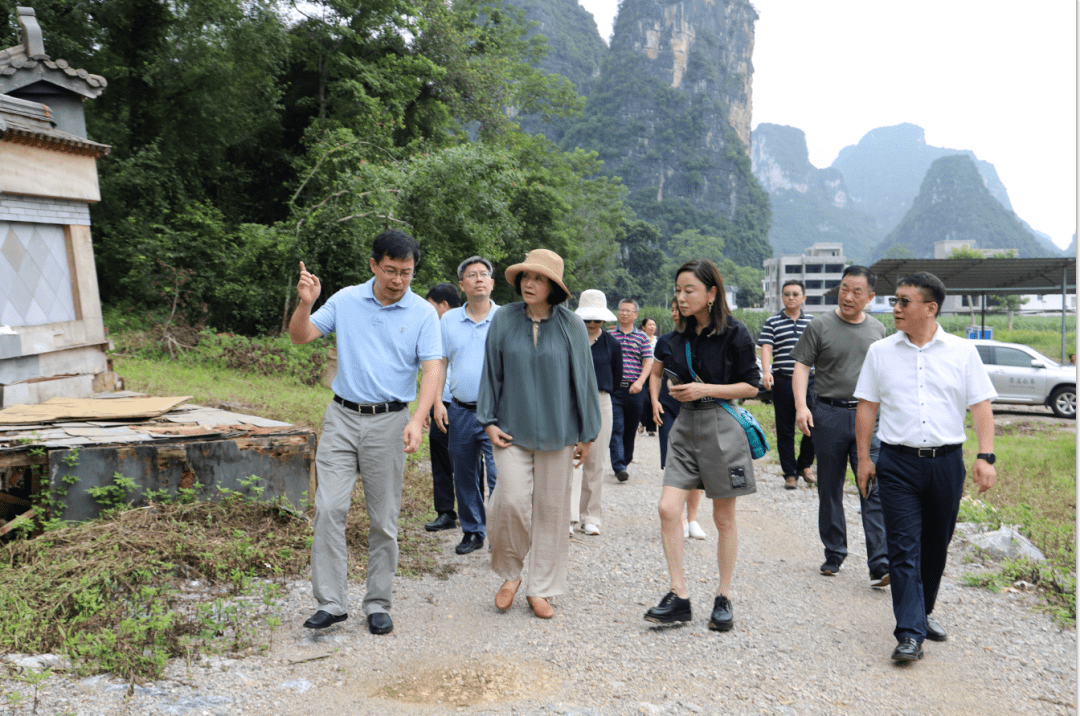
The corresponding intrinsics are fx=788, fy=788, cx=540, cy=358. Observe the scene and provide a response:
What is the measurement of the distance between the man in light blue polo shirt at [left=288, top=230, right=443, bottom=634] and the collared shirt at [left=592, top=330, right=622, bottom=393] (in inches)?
109

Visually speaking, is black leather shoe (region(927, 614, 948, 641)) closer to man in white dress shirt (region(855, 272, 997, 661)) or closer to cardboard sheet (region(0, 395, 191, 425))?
man in white dress shirt (region(855, 272, 997, 661))

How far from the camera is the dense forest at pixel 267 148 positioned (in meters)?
17.4

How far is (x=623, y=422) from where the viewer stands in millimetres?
8766

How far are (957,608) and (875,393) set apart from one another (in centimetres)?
162

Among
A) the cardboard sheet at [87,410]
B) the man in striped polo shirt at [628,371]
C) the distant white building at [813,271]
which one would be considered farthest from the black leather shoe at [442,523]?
the distant white building at [813,271]

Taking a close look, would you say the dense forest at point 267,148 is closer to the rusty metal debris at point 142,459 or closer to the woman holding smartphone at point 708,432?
the rusty metal debris at point 142,459

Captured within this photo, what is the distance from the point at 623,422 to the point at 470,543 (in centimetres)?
335

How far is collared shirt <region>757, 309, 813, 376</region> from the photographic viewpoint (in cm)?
805

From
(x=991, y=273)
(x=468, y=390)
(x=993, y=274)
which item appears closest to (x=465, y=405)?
(x=468, y=390)

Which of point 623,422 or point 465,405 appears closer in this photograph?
point 465,405

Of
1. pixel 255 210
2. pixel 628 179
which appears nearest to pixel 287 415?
pixel 255 210

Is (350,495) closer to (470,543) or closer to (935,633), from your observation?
(470,543)

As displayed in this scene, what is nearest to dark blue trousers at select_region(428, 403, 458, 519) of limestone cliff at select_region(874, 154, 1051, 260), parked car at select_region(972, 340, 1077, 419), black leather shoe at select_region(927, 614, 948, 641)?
black leather shoe at select_region(927, 614, 948, 641)

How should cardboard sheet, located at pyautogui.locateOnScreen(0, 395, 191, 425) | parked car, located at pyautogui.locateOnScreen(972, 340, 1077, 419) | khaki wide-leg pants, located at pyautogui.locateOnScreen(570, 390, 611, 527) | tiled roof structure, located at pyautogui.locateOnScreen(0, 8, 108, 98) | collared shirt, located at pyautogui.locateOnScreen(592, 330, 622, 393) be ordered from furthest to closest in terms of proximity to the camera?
parked car, located at pyautogui.locateOnScreen(972, 340, 1077, 419) → tiled roof structure, located at pyautogui.locateOnScreen(0, 8, 108, 98) → collared shirt, located at pyautogui.locateOnScreen(592, 330, 622, 393) → khaki wide-leg pants, located at pyautogui.locateOnScreen(570, 390, 611, 527) → cardboard sheet, located at pyautogui.locateOnScreen(0, 395, 191, 425)
